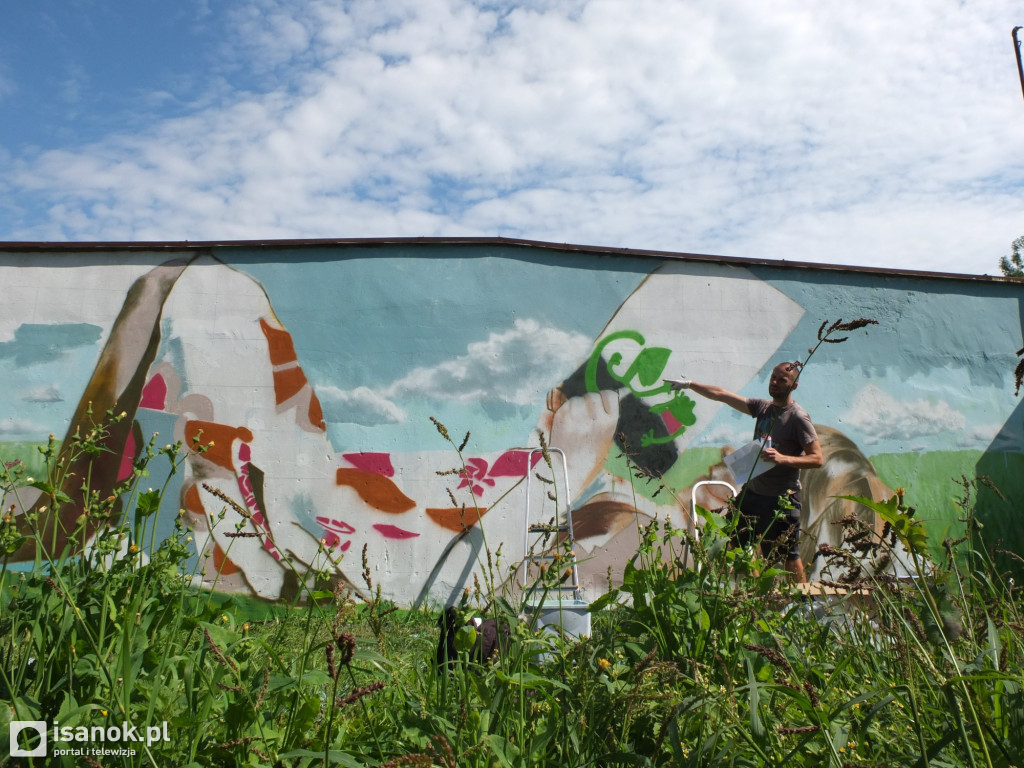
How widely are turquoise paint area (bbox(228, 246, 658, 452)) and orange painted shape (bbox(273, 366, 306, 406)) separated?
0.07m

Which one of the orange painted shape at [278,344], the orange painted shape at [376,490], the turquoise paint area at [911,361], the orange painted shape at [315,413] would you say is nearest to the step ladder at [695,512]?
the turquoise paint area at [911,361]

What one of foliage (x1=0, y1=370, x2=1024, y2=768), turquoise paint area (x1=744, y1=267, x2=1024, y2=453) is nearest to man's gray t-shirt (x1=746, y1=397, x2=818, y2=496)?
turquoise paint area (x1=744, y1=267, x2=1024, y2=453)

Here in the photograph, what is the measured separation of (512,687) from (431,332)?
4.41 m

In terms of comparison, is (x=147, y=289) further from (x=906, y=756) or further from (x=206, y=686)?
(x=906, y=756)

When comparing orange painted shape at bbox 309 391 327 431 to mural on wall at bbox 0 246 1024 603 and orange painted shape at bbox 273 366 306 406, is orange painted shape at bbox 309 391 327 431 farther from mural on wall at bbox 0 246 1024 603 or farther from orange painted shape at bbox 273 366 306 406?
orange painted shape at bbox 273 366 306 406

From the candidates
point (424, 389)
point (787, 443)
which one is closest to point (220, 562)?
point (424, 389)

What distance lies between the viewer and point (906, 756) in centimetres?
117

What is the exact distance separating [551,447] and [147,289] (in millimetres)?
3382

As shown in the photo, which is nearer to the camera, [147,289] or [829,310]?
[147,289]

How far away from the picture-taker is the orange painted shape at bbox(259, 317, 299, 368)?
5.50 metres

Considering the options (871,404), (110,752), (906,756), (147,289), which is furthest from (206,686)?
(871,404)

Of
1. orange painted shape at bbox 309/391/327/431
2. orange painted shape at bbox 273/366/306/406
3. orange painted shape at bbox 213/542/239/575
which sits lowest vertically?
orange painted shape at bbox 213/542/239/575

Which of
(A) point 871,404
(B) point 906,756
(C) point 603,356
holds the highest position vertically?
(C) point 603,356

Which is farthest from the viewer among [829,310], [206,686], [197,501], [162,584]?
[829,310]
